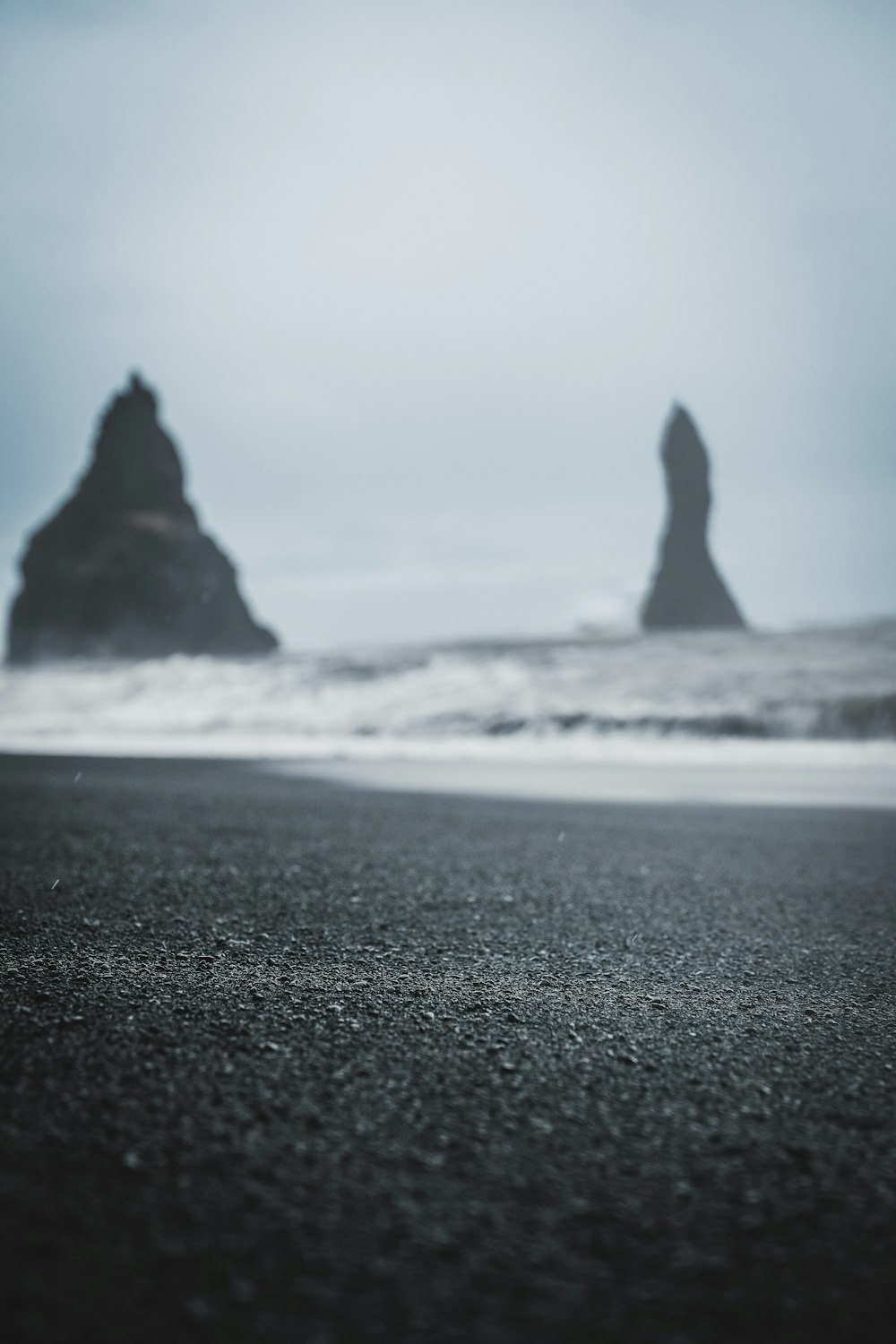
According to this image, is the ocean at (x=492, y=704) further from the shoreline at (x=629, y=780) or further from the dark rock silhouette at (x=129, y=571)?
the dark rock silhouette at (x=129, y=571)

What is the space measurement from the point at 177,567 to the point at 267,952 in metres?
82.0

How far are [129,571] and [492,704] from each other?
2646 inches

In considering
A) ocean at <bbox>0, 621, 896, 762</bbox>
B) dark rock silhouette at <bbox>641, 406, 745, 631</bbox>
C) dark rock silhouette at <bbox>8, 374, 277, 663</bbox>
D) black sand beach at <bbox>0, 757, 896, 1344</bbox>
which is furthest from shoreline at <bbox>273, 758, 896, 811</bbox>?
dark rock silhouette at <bbox>641, 406, 745, 631</bbox>

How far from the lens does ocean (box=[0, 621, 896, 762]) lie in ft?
45.2

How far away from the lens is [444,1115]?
1.58 meters

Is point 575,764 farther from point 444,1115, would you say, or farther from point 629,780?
point 444,1115

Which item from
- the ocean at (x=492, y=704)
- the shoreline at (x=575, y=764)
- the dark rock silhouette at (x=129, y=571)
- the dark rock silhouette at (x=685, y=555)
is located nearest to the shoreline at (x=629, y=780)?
the shoreline at (x=575, y=764)

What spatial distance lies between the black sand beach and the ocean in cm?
881

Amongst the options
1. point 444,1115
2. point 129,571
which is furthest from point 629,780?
point 129,571

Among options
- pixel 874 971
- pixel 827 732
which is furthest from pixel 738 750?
pixel 874 971

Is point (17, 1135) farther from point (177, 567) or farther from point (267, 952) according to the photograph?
point (177, 567)

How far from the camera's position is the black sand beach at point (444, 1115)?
3.54ft

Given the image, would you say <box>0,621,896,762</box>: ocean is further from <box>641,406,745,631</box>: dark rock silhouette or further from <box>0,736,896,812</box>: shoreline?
<box>641,406,745,631</box>: dark rock silhouette

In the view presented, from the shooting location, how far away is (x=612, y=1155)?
1.45 m
